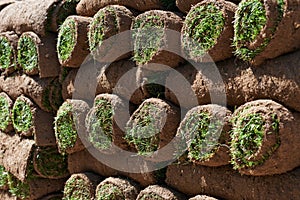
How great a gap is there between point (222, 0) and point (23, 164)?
6.16 ft

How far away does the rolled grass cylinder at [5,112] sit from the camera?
3511mm

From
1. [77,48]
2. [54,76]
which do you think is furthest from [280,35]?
[54,76]

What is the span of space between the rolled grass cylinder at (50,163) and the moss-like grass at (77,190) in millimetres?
267

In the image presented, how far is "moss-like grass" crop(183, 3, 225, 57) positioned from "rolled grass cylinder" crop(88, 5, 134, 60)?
452mm

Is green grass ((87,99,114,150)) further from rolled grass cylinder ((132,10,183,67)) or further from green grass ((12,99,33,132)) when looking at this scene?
green grass ((12,99,33,132))

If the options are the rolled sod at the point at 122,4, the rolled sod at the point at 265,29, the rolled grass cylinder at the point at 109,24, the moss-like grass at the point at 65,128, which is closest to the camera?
the rolled sod at the point at 265,29

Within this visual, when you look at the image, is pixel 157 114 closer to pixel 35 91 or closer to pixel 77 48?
pixel 77 48

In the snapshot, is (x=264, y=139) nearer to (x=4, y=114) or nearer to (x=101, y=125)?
(x=101, y=125)

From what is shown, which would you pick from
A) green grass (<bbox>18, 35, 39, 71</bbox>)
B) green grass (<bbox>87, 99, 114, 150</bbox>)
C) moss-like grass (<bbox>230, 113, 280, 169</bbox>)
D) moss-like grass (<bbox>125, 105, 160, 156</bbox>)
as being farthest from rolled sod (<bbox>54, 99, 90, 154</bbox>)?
moss-like grass (<bbox>230, 113, 280, 169</bbox>)

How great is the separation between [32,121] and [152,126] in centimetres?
125

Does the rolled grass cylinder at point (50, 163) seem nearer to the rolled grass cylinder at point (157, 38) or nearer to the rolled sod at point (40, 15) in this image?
the rolled sod at point (40, 15)

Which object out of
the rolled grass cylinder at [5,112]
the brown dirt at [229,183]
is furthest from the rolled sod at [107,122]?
the rolled grass cylinder at [5,112]

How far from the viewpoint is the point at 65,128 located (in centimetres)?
299

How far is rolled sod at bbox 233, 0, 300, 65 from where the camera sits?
1733 mm
